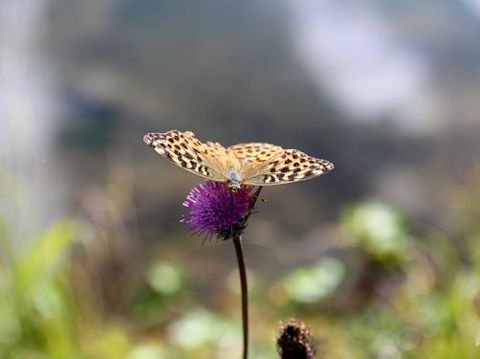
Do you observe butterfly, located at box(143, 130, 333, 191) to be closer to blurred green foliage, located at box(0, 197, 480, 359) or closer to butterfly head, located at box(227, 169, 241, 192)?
butterfly head, located at box(227, 169, 241, 192)

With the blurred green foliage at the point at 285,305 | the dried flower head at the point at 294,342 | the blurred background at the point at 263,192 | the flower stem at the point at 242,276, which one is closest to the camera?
the flower stem at the point at 242,276

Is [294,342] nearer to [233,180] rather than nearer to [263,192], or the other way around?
[233,180]

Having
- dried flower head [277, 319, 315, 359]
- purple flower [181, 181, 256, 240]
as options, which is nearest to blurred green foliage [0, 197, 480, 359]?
dried flower head [277, 319, 315, 359]

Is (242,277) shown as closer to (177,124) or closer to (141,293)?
(141,293)

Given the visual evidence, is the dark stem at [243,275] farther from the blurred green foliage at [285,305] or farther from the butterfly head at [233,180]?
the blurred green foliage at [285,305]

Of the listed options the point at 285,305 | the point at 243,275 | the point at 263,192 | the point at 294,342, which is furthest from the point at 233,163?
the point at 263,192

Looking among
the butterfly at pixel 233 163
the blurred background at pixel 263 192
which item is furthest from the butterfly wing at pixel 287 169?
the blurred background at pixel 263 192

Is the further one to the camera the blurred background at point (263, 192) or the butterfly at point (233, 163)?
the blurred background at point (263, 192)
